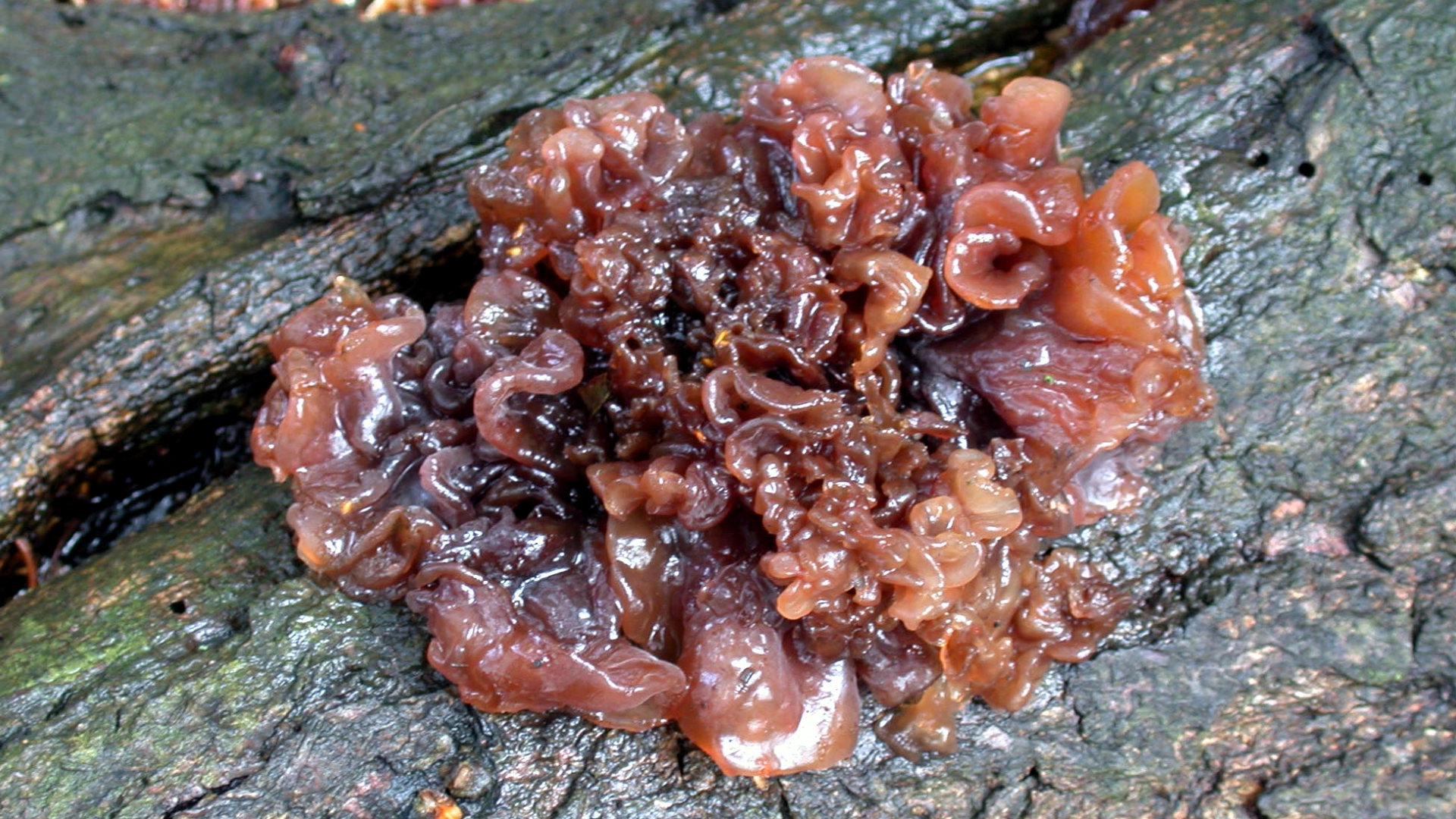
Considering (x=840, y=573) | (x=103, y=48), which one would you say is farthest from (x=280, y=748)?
(x=103, y=48)

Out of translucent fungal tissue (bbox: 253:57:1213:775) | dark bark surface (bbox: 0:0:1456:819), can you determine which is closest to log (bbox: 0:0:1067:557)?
dark bark surface (bbox: 0:0:1456:819)

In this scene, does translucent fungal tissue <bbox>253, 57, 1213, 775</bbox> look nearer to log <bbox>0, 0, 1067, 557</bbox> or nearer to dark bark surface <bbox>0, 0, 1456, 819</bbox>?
dark bark surface <bbox>0, 0, 1456, 819</bbox>

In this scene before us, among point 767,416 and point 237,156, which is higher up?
point 237,156

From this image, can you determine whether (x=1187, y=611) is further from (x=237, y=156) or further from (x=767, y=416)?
(x=237, y=156)

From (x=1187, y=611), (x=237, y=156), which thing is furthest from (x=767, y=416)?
(x=237, y=156)

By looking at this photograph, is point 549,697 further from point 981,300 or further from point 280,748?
point 981,300

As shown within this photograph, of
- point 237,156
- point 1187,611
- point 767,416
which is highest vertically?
point 237,156
